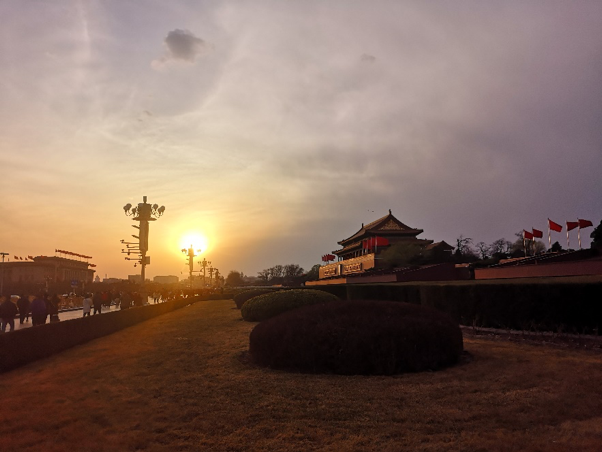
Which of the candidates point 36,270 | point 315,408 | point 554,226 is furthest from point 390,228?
point 36,270

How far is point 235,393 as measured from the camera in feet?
22.7

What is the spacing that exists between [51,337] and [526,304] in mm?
13170

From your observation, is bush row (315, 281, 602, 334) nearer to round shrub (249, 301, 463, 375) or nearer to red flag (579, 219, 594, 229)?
round shrub (249, 301, 463, 375)

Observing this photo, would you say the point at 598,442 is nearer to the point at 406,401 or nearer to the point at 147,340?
the point at 406,401

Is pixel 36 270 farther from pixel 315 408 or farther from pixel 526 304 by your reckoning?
pixel 315 408

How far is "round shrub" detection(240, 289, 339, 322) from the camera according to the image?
18016mm

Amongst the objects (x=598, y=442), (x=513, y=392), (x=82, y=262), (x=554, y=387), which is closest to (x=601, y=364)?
(x=554, y=387)

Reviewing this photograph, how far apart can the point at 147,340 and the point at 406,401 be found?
11.1 m

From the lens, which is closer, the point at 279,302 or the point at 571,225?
the point at 279,302

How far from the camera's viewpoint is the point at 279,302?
18.6m

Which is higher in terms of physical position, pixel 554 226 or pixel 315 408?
pixel 554 226

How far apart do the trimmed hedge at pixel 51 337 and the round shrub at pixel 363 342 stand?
20.7 feet

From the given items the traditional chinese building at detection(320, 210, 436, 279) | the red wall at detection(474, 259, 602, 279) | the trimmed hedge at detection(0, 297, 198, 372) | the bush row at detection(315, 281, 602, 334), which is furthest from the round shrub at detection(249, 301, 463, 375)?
the traditional chinese building at detection(320, 210, 436, 279)

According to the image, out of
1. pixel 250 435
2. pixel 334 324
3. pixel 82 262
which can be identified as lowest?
pixel 250 435
